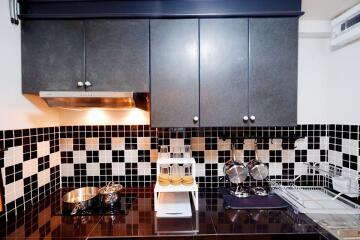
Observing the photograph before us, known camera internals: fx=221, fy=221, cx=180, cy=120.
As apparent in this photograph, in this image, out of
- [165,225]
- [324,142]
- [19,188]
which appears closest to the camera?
[165,225]

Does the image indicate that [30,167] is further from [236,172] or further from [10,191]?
[236,172]

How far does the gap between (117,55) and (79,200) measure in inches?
42.3

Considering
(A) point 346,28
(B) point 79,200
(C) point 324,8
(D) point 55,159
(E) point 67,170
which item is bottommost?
(B) point 79,200

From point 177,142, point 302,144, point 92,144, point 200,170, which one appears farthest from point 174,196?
point 302,144

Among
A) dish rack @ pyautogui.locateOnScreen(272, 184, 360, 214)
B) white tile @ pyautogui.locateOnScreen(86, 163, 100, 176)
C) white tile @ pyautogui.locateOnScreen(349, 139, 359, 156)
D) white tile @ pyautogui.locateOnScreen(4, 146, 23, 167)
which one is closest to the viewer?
white tile @ pyautogui.locateOnScreen(4, 146, 23, 167)

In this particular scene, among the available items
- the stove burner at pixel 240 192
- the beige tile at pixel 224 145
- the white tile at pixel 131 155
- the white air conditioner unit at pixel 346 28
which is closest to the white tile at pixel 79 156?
the white tile at pixel 131 155

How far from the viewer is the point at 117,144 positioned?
1.82 m

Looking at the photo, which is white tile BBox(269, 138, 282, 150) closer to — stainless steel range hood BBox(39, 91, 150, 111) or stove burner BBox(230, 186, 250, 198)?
stove burner BBox(230, 186, 250, 198)

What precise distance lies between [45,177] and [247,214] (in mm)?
1436

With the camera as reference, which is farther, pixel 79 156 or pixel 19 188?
pixel 79 156

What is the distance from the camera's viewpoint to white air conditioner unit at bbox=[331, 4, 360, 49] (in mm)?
1445

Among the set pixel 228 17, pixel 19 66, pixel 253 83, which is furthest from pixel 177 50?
pixel 19 66

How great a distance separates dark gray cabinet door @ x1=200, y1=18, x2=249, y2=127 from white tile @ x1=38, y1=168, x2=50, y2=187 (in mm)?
1230

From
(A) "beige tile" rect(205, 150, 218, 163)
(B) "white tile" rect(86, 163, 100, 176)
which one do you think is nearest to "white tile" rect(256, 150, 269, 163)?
(A) "beige tile" rect(205, 150, 218, 163)
